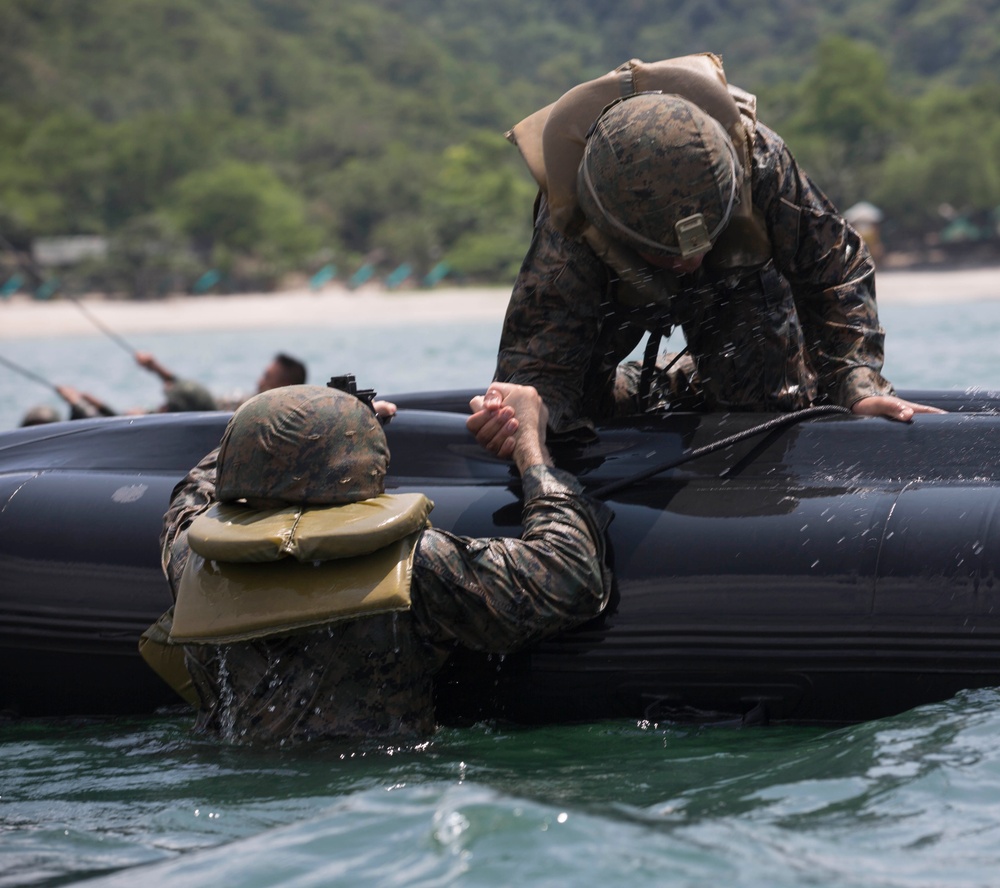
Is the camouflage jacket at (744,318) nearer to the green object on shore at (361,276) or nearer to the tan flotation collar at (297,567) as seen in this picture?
the tan flotation collar at (297,567)

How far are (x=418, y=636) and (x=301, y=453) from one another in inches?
19.2

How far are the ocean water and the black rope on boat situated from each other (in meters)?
0.58

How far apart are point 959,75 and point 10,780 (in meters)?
76.8

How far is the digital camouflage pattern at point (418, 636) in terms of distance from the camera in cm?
336

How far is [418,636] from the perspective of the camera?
344cm

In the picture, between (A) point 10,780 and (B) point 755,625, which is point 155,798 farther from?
(B) point 755,625

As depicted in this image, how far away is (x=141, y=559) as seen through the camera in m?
3.99

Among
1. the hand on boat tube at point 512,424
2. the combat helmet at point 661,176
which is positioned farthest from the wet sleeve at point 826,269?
the hand on boat tube at point 512,424

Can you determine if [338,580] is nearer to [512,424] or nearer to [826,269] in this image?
[512,424]

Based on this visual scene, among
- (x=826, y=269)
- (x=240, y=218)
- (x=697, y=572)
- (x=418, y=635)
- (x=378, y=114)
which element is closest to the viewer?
(x=418, y=635)

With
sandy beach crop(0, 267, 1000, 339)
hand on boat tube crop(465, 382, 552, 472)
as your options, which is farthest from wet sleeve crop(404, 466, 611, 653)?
sandy beach crop(0, 267, 1000, 339)

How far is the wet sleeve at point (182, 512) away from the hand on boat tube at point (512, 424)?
634 millimetres

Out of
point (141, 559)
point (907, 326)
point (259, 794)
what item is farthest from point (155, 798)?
point (907, 326)

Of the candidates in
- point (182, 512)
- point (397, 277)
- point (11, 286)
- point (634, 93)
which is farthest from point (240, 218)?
point (182, 512)
